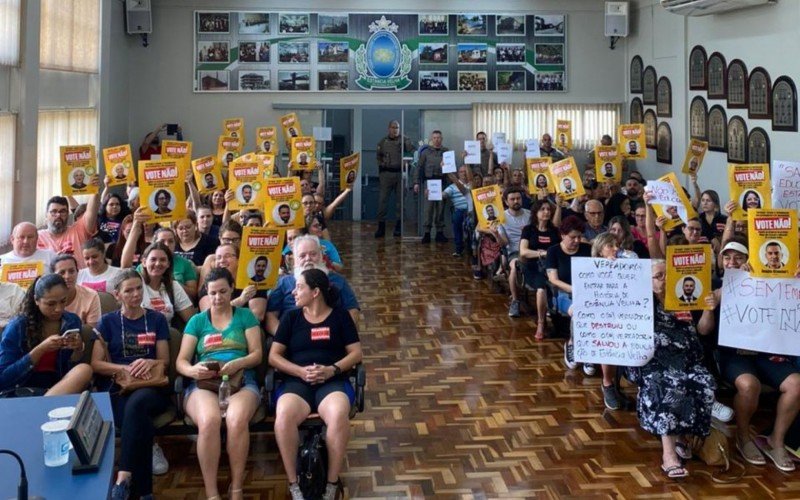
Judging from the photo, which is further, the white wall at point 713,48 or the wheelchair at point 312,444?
the white wall at point 713,48

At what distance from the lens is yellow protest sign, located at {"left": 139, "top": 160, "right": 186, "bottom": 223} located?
21.3ft

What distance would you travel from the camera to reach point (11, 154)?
812 cm

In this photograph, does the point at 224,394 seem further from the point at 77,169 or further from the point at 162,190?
the point at 77,169

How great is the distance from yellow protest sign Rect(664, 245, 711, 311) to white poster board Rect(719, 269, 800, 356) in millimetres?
160

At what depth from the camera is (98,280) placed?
18.6 ft

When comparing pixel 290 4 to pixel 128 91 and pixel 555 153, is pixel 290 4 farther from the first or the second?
pixel 555 153

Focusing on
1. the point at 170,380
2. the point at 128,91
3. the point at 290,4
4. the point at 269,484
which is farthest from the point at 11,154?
the point at 290,4

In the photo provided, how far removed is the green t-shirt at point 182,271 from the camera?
602 cm

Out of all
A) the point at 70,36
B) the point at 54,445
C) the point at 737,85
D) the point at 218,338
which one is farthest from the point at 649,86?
the point at 54,445

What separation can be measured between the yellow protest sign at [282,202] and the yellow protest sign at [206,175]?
164 cm

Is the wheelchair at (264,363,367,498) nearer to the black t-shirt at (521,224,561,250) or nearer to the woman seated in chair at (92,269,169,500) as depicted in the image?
the woman seated in chair at (92,269,169,500)

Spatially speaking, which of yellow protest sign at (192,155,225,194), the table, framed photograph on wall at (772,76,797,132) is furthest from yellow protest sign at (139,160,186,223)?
framed photograph on wall at (772,76,797,132)

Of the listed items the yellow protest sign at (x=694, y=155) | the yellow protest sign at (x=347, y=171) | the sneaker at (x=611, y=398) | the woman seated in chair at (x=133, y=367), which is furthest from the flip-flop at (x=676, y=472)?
the yellow protest sign at (x=347, y=171)

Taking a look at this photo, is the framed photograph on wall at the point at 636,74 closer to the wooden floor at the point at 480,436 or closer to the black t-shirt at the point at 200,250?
the wooden floor at the point at 480,436
